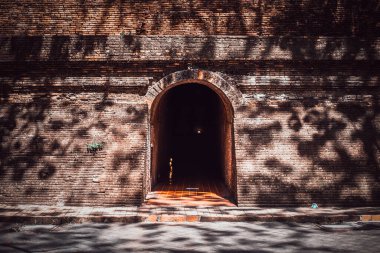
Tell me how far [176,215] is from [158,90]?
3.03 m

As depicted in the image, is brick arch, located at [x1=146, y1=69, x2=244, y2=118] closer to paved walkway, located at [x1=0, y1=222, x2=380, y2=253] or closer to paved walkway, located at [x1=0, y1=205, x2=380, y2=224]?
paved walkway, located at [x1=0, y1=205, x2=380, y2=224]

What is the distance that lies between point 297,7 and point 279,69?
182 cm

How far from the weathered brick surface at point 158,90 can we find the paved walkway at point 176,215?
1.36ft

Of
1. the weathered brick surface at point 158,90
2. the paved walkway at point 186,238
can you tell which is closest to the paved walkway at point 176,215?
the paved walkway at point 186,238

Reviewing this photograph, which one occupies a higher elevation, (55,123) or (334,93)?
Result: (334,93)

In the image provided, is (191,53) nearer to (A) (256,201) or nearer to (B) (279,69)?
(B) (279,69)

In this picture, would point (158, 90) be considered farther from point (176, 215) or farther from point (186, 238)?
point (186, 238)

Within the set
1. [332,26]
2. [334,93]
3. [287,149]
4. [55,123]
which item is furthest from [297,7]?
[55,123]

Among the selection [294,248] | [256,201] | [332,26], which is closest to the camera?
[294,248]

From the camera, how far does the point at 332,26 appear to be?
7.44 meters

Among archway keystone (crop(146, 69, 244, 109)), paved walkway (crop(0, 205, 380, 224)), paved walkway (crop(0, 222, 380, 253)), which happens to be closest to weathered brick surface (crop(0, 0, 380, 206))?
archway keystone (crop(146, 69, 244, 109))

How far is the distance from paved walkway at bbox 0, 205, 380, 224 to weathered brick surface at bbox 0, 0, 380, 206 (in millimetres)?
413

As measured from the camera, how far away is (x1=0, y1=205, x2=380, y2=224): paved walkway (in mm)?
5945

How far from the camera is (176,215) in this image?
240 inches
